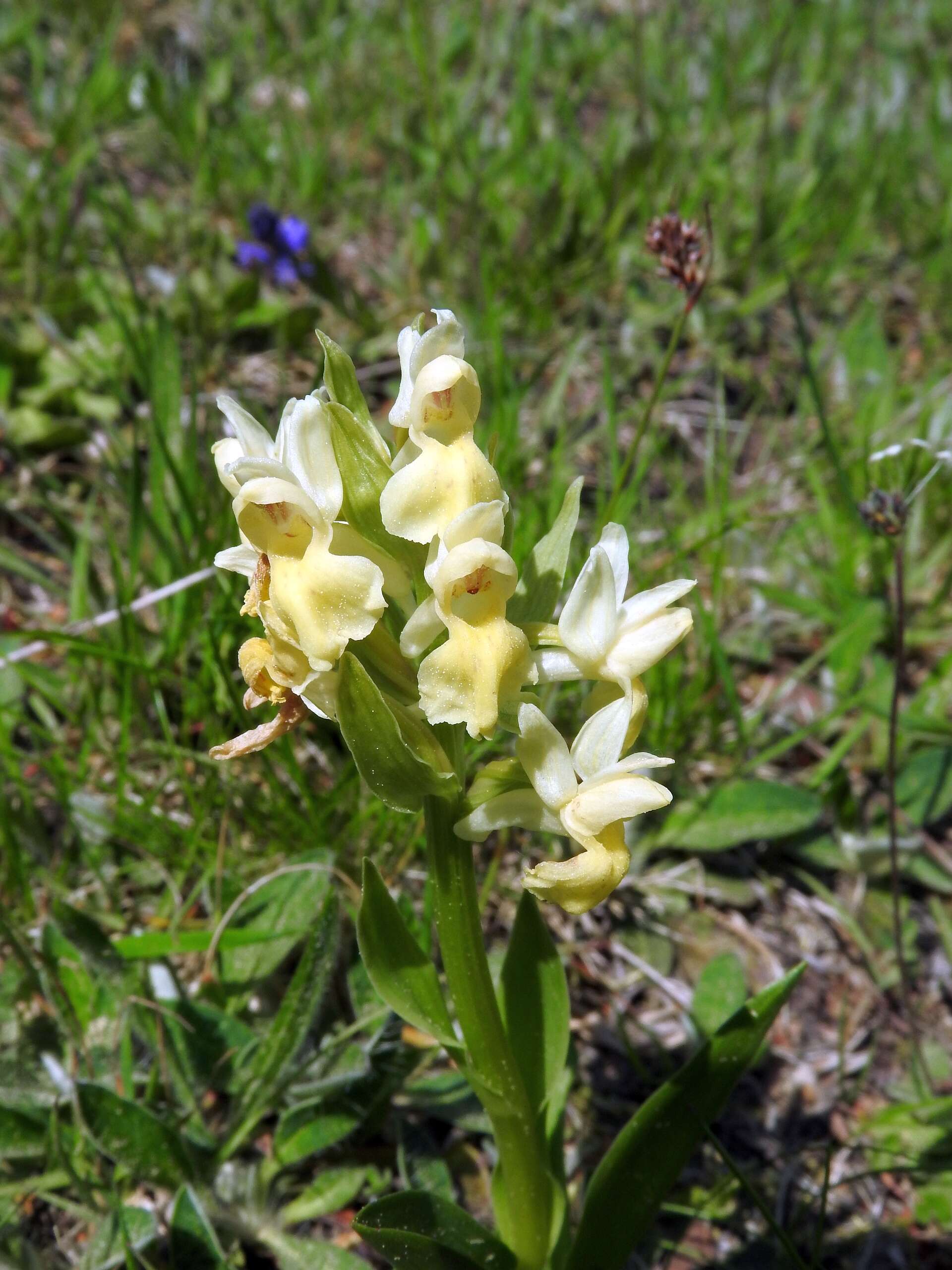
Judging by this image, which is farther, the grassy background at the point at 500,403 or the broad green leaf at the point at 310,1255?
the grassy background at the point at 500,403

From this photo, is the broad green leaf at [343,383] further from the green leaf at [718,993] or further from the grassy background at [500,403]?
the green leaf at [718,993]

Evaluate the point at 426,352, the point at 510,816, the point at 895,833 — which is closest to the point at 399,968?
the point at 510,816

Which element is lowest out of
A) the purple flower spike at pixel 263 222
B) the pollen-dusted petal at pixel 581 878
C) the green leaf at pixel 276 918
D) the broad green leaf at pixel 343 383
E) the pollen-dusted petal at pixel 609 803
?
the green leaf at pixel 276 918

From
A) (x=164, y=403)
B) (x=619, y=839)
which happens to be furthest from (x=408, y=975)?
(x=164, y=403)

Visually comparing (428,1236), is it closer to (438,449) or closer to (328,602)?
(328,602)

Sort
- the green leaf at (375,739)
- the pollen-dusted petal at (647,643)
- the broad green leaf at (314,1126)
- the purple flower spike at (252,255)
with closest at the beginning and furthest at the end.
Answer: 1. the green leaf at (375,739)
2. the pollen-dusted petal at (647,643)
3. the broad green leaf at (314,1126)
4. the purple flower spike at (252,255)

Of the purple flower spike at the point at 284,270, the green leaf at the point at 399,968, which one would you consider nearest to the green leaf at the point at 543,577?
the green leaf at the point at 399,968

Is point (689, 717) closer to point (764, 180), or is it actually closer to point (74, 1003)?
point (74, 1003)
